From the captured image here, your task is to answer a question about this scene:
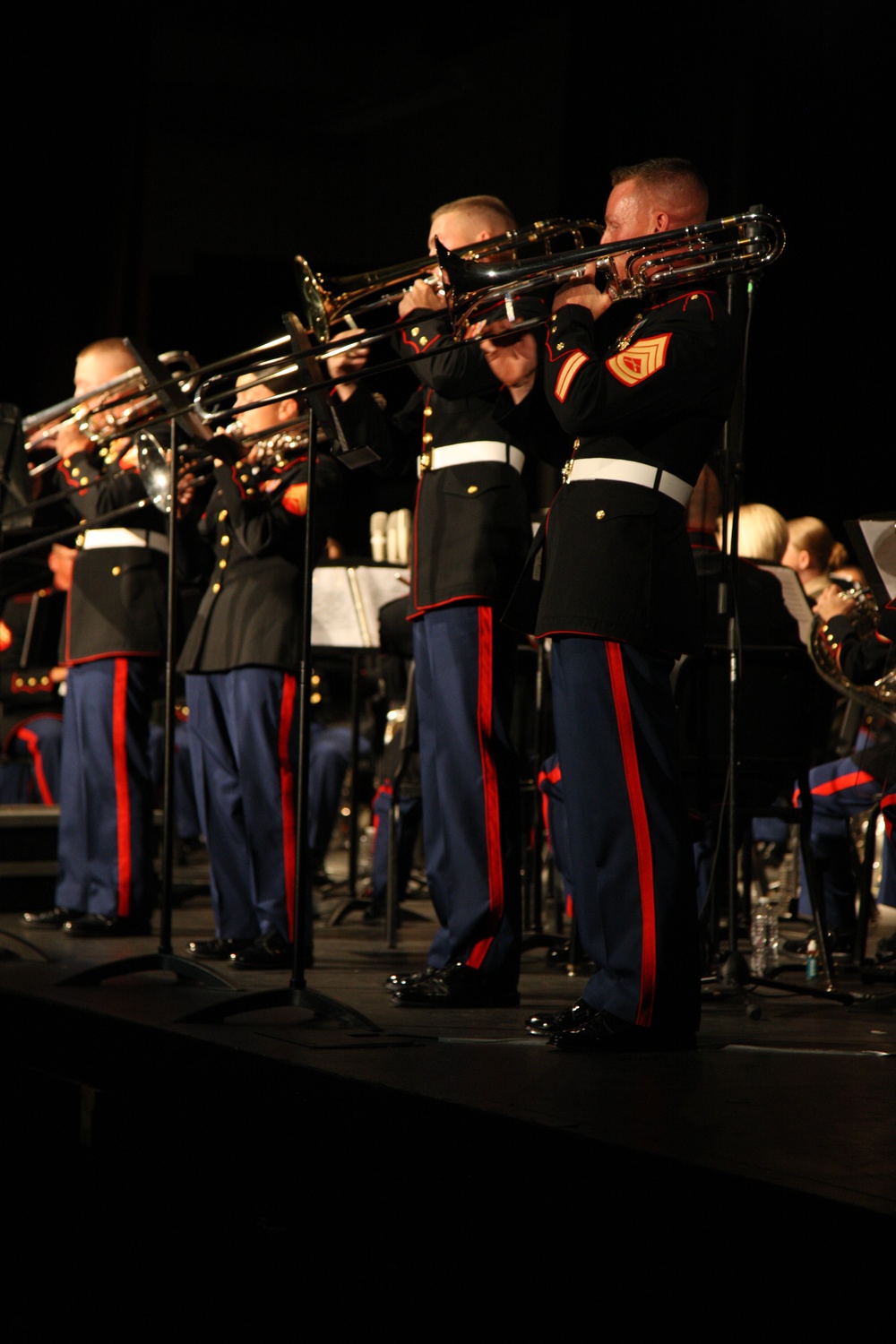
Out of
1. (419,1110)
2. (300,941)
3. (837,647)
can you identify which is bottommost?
(419,1110)

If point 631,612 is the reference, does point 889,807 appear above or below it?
below

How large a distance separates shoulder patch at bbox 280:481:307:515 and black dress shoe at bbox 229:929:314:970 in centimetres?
114

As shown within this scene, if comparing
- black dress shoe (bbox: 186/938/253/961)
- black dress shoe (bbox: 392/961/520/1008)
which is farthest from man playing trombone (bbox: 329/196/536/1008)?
black dress shoe (bbox: 186/938/253/961)

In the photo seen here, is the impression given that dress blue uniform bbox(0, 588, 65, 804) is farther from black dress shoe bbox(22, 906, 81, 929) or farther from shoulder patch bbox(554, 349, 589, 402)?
shoulder patch bbox(554, 349, 589, 402)

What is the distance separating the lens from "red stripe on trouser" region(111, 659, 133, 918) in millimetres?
4336

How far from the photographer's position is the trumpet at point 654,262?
262 centimetres

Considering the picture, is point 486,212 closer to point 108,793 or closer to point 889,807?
point 889,807

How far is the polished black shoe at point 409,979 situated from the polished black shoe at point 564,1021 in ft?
1.56

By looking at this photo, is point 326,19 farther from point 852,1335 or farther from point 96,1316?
point 852,1335

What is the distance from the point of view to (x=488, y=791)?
3.15 m

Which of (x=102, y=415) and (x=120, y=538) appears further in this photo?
(x=102, y=415)

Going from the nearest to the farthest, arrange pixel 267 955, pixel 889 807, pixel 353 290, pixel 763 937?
pixel 889 807
pixel 353 290
pixel 267 955
pixel 763 937

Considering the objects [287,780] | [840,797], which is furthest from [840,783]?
[287,780]

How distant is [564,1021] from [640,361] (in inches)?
47.9
